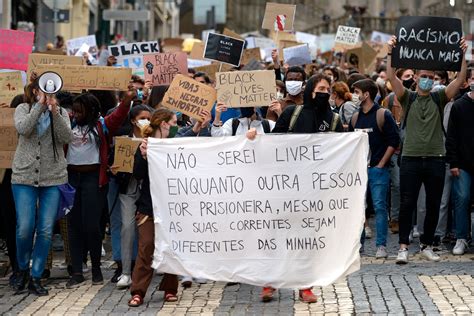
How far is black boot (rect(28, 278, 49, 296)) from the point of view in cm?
1110

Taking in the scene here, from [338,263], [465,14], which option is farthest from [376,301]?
[465,14]

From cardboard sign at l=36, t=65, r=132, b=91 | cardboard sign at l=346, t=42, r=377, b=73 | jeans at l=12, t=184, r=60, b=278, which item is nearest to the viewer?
jeans at l=12, t=184, r=60, b=278

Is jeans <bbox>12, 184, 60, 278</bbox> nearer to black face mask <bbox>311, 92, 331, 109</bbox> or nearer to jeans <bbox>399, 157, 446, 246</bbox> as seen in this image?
black face mask <bbox>311, 92, 331, 109</bbox>

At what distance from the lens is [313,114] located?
36.3ft

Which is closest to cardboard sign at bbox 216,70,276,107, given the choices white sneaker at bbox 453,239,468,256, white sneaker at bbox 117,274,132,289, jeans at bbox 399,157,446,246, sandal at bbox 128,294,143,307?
white sneaker at bbox 117,274,132,289

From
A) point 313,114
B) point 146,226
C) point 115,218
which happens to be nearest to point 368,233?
point 115,218

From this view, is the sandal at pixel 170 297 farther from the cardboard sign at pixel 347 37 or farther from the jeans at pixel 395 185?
the cardboard sign at pixel 347 37

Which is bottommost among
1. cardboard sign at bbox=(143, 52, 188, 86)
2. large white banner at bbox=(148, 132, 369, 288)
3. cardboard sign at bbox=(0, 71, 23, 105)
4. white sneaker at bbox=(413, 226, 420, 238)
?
white sneaker at bbox=(413, 226, 420, 238)

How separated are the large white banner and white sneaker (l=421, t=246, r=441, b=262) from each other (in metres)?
2.71

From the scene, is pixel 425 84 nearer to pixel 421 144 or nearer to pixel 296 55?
pixel 421 144

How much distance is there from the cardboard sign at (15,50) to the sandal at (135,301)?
13.9 feet

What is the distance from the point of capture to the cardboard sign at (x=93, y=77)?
1235 cm

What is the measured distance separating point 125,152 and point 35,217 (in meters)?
0.93

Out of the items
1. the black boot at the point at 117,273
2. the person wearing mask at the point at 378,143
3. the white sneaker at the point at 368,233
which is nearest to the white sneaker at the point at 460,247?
the person wearing mask at the point at 378,143
